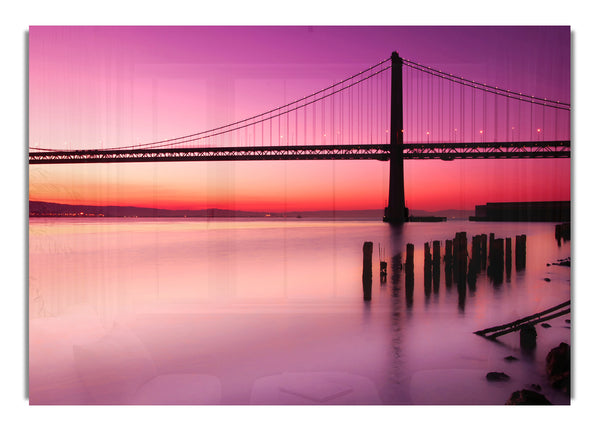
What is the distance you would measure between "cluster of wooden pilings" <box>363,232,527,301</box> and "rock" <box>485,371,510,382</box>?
7.74ft

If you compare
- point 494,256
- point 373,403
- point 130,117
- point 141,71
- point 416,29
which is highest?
point 416,29

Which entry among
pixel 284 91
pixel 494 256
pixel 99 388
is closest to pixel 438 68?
pixel 284 91

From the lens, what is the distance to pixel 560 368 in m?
3.72

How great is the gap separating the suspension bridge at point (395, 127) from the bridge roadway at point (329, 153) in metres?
0.01

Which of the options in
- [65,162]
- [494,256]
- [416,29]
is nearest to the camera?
[416,29]

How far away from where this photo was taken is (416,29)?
4.02m

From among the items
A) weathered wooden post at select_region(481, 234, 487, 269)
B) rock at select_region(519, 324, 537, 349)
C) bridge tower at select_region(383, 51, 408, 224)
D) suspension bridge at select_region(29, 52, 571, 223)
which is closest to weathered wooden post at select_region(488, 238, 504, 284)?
weathered wooden post at select_region(481, 234, 487, 269)

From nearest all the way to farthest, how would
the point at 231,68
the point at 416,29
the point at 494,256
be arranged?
1. the point at 416,29
2. the point at 231,68
3. the point at 494,256

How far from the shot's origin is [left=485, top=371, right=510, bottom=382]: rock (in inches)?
146

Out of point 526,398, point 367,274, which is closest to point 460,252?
point 367,274

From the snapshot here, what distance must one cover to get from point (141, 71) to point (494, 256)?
764 cm

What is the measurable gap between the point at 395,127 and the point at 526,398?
450cm

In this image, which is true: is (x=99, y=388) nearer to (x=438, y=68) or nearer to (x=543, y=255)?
(x=438, y=68)

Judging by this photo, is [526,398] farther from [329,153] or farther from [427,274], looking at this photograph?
[329,153]
